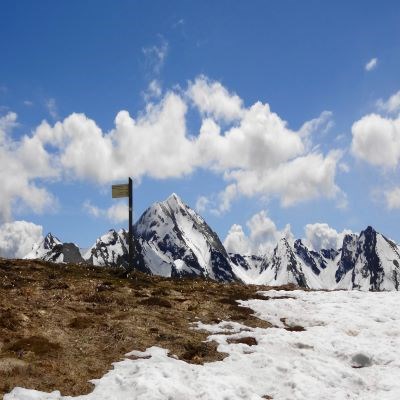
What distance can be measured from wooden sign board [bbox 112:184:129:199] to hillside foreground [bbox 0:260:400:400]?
4.70 metres

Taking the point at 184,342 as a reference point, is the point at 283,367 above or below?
below

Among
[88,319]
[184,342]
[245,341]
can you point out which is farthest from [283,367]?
[88,319]

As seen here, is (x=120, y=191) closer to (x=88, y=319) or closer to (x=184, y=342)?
(x=88, y=319)

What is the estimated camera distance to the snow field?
1374cm

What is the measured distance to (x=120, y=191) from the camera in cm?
2891

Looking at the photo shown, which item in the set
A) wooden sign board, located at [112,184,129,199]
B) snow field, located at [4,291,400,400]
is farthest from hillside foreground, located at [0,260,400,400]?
wooden sign board, located at [112,184,129,199]

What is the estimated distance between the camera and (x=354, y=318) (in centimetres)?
2286

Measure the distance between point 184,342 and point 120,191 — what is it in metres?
12.8

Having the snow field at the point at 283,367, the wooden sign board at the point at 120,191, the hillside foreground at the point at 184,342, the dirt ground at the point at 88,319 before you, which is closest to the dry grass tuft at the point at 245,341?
the hillside foreground at the point at 184,342

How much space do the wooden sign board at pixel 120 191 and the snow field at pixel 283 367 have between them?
10363mm

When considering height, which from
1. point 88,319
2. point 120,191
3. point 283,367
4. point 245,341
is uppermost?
point 120,191

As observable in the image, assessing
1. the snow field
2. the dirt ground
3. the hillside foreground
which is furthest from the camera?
the dirt ground

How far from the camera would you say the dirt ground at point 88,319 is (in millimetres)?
14492

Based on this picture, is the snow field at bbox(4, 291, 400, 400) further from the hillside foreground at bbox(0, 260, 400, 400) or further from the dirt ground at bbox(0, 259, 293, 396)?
the dirt ground at bbox(0, 259, 293, 396)
